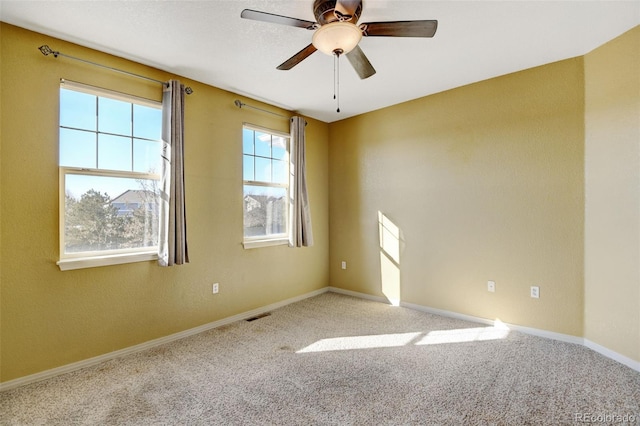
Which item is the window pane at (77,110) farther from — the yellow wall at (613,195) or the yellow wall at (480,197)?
the yellow wall at (613,195)

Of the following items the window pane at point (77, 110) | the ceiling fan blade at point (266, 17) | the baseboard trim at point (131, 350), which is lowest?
the baseboard trim at point (131, 350)

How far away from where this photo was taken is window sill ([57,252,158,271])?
2410 mm

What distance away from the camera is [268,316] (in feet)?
12.2

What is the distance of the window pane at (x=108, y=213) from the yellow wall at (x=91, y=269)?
12 cm

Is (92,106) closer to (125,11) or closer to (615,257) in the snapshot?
(125,11)

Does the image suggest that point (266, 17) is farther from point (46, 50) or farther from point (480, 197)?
point (480, 197)

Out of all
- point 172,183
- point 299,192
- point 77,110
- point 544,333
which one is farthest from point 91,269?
point 544,333

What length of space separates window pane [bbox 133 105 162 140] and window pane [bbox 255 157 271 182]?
4.00 ft

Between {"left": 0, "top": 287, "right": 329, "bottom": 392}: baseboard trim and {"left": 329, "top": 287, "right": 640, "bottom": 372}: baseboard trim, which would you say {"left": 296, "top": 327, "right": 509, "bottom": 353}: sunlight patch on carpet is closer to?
{"left": 329, "top": 287, "right": 640, "bottom": 372}: baseboard trim

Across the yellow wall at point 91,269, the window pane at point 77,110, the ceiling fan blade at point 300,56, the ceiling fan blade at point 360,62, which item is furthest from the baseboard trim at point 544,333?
the window pane at point 77,110

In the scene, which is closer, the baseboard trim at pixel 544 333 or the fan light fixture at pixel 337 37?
the fan light fixture at pixel 337 37

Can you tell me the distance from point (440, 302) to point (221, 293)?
101 inches

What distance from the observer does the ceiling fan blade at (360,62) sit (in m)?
2.11

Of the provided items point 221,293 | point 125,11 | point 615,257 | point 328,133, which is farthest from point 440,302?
point 125,11
